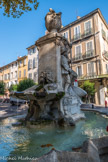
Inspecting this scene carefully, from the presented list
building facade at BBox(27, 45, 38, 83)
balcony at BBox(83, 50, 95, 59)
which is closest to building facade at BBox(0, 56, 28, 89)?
building facade at BBox(27, 45, 38, 83)

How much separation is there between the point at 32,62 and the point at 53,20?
81.9 ft

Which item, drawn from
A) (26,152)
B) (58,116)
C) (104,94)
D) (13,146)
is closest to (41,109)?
(58,116)

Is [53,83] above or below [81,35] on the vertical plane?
below

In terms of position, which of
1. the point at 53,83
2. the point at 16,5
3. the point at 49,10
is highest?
the point at 49,10

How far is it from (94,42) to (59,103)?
753 inches

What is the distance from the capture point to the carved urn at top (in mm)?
5914

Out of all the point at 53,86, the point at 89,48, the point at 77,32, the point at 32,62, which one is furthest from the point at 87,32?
the point at 53,86

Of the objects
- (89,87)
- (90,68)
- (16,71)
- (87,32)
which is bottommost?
(89,87)

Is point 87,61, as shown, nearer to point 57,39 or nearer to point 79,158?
point 57,39

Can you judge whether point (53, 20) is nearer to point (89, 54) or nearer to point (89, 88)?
point (89, 88)

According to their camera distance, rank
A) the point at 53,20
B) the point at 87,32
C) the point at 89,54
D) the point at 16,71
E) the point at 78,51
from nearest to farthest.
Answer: the point at 53,20, the point at 89,54, the point at 87,32, the point at 78,51, the point at 16,71

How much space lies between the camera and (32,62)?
3016 centimetres

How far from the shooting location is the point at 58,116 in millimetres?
4527

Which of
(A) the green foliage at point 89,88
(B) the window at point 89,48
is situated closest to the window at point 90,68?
(B) the window at point 89,48
